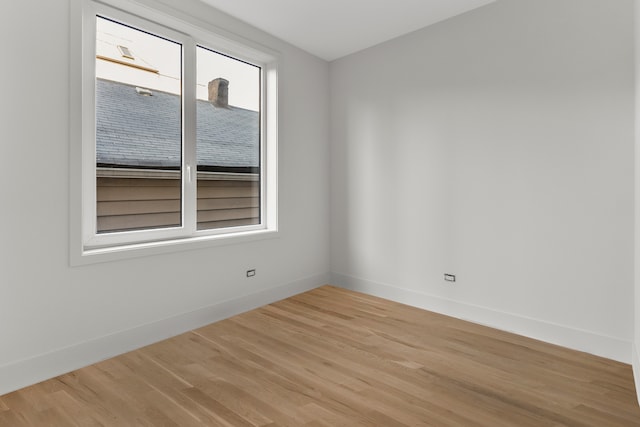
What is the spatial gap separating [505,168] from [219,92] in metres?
2.48

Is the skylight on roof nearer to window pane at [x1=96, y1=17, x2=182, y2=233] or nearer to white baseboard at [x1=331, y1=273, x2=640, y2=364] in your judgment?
window pane at [x1=96, y1=17, x2=182, y2=233]

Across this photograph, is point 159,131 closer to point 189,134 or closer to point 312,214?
point 189,134

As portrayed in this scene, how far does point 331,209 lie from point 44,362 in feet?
9.55

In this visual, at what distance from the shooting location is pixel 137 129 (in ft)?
9.56

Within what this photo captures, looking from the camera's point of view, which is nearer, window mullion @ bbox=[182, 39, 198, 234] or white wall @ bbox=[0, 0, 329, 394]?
white wall @ bbox=[0, 0, 329, 394]

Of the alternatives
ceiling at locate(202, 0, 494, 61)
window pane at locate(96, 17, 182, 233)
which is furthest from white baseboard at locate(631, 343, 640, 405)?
window pane at locate(96, 17, 182, 233)

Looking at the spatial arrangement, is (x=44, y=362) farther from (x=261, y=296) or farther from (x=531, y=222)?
(x=531, y=222)

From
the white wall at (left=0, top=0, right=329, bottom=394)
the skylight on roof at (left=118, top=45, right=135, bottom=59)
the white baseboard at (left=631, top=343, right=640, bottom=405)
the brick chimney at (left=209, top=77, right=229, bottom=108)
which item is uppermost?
the skylight on roof at (left=118, top=45, right=135, bottom=59)

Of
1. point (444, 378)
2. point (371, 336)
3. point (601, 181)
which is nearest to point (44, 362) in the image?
point (371, 336)

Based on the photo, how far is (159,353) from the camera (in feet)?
8.82

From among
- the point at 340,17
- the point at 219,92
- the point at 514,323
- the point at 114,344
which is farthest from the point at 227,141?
the point at 514,323

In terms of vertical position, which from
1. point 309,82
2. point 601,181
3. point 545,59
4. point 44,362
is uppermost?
point 309,82

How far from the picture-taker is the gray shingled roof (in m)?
2.75

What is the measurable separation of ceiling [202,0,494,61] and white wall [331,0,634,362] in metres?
0.17
